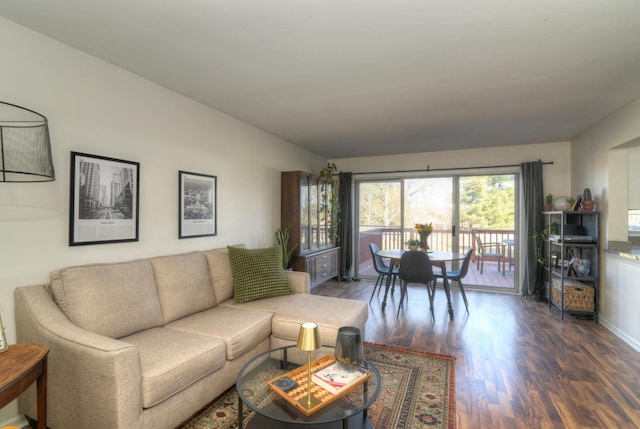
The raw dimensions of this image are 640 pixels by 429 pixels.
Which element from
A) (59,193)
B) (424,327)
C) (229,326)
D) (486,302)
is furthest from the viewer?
(486,302)

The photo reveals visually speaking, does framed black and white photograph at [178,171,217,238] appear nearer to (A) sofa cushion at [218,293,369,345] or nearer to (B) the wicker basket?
(A) sofa cushion at [218,293,369,345]

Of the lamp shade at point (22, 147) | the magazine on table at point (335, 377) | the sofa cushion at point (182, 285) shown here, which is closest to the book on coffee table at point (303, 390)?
the magazine on table at point (335, 377)

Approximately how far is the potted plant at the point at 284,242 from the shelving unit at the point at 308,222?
68mm

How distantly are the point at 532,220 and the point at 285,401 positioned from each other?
469 centimetres

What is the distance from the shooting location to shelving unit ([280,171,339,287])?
173 inches

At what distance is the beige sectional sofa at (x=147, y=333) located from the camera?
4.91ft

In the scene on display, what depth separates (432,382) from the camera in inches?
90.6

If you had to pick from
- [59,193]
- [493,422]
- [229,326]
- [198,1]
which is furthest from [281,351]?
[198,1]

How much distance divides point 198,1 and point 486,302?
187 inches

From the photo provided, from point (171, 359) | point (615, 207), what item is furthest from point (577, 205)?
point (171, 359)

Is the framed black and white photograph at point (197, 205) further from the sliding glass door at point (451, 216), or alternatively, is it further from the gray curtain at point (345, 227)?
the sliding glass door at point (451, 216)

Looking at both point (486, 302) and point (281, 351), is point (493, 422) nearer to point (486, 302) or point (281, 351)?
point (281, 351)

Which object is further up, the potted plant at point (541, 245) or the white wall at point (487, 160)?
the white wall at point (487, 160)

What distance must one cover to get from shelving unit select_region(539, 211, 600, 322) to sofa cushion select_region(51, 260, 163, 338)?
4413mm
